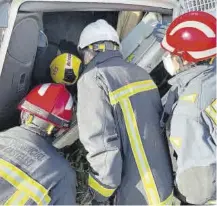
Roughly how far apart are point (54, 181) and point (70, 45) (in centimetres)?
182

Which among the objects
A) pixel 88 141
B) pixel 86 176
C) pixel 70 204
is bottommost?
pixel 86 176

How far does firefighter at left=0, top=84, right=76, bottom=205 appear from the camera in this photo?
2713 mm

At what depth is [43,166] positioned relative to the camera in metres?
2.87

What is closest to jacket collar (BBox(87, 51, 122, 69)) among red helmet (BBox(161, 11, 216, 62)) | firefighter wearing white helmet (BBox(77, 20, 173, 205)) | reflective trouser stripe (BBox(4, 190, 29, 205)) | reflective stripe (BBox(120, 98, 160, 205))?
firefighter wearing white helmet (BBox(77, 20, 173, 205))

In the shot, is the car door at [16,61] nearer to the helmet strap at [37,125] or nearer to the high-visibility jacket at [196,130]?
the helmet strap at [37,125]

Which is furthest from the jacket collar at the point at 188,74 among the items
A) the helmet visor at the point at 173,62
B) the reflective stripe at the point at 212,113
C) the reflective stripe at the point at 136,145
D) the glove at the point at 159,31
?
the glove at the point at 159,31

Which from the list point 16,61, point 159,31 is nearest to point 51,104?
point 16,61

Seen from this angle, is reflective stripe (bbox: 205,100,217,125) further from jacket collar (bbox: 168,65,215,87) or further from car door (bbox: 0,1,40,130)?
car door (bbox: 0,1,40,130)

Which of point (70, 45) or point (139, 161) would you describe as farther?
point (70, 45)

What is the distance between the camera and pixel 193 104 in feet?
9.38

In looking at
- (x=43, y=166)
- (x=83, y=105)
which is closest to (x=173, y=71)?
(x=83, y=105)

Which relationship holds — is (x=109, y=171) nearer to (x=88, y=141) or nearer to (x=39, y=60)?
(x=88, y=141)

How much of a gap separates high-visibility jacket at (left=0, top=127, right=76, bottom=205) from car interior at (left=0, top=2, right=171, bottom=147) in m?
0.49

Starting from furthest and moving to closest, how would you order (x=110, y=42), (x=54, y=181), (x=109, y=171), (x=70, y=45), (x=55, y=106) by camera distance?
(x=70, y=45), (x=110, y=42), (x=55, y=106), (x=109, y=171), (x=54, y=181)
